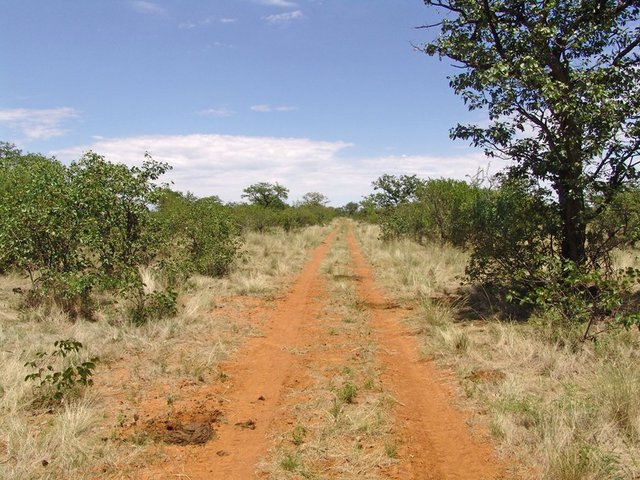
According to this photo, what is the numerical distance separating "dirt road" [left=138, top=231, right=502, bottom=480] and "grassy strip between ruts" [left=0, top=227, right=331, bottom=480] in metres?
0.39

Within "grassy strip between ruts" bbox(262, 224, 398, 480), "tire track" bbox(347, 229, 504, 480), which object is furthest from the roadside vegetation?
"tire track" bbox(347, 229, 504, 480)

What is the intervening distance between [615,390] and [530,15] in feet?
23.8

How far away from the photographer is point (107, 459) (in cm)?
419

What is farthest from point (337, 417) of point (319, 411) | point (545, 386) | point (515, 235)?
point (515, 235)

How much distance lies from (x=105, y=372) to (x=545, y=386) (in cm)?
562

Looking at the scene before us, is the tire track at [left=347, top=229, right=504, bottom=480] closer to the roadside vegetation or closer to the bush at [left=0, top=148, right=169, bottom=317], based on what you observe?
the roadside vegetation

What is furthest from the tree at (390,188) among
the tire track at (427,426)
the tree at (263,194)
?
the tire track at (427,426)

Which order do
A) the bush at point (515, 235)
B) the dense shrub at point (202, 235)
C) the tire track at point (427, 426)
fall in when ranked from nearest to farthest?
the tire track at point (427, 426) → the bush at point (515, 235) → the dense shrub at point (202, 235)

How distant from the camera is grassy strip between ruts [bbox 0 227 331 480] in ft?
13.6

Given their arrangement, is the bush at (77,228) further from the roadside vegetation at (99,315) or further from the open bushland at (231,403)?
the open bushland at (231,403)

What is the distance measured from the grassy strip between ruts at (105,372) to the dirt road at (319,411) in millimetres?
389

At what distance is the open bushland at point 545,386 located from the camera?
4031mm

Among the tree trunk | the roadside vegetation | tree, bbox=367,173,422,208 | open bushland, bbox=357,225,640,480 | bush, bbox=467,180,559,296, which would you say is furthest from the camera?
tree, bbox=367,173,422,208

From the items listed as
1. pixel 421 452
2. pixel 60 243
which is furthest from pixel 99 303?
pixel 421 452
